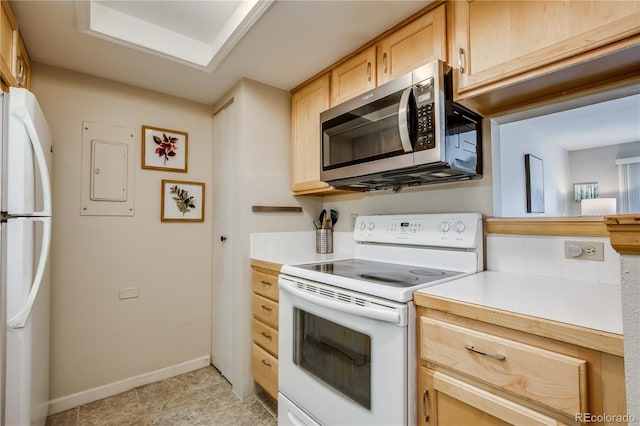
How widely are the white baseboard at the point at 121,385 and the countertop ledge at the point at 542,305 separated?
208 centimetres

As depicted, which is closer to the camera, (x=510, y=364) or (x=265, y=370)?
(x=510, y=364)

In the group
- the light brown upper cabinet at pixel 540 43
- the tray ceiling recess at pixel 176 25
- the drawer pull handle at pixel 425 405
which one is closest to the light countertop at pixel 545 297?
the drawer pull handle at pixel 425 405

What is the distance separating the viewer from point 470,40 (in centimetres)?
126

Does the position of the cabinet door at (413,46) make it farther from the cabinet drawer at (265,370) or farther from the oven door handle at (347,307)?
the cabinet drawer at (265,370)

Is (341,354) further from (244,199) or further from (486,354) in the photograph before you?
(244,199)

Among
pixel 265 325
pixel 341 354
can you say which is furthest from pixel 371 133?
pixel 265 325

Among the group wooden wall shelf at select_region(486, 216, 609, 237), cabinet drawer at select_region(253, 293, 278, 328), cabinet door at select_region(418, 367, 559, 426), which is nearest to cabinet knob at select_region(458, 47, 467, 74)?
wooden wall shelf at select_region(486, 216, 609, 237)

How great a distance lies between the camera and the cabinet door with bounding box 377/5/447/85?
1.36 metres

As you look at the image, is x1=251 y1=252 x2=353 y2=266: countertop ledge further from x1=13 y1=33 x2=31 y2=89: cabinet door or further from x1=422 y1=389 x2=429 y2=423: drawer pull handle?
x1=13 y1=33 x2=31 y2=89: cabinet door

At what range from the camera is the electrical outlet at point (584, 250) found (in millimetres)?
1190

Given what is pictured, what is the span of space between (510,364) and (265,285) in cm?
138

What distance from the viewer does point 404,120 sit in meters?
1.32

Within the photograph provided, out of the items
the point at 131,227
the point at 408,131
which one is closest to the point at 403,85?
the point at 408,131

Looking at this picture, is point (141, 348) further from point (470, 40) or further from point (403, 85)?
point (470, 40)
